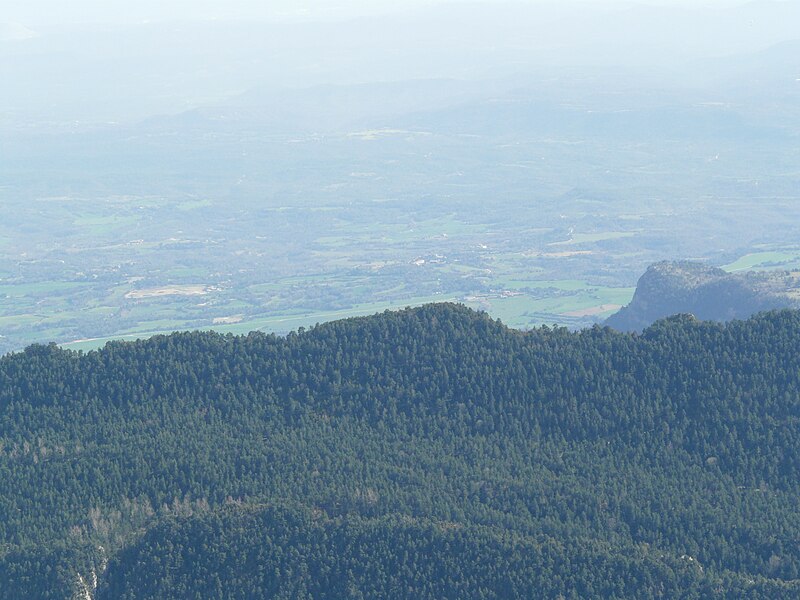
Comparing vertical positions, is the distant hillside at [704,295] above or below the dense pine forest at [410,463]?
above

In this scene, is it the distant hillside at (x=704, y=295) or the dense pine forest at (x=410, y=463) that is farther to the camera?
the distant hillside at (x=704, y=295)

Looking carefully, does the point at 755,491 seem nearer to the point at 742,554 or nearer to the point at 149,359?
the point at 742,554

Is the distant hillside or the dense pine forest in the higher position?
the distant hillside

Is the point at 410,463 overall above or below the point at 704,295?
below

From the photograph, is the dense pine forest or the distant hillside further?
the distant hillside
